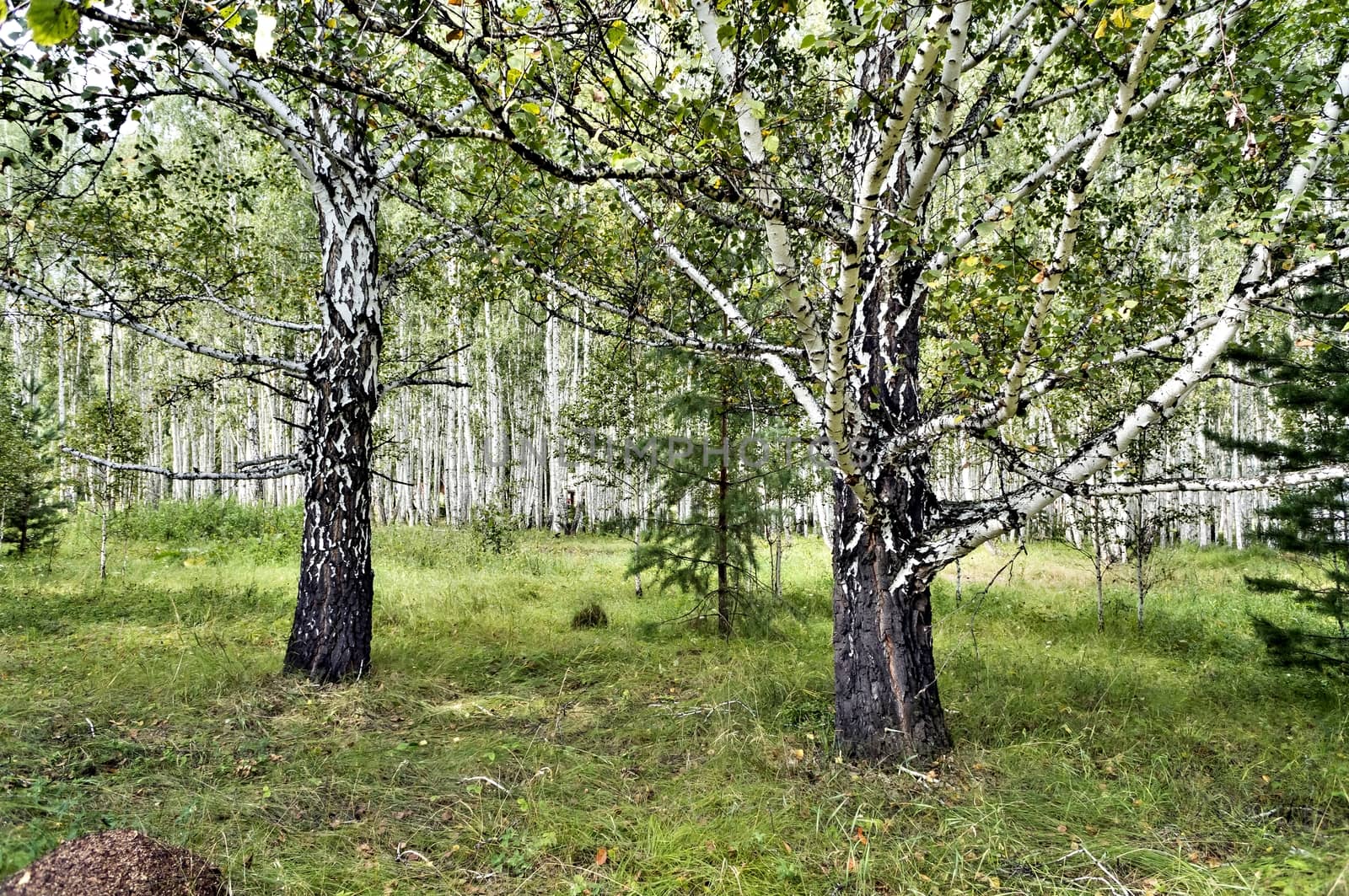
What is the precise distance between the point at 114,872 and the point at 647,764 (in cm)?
253

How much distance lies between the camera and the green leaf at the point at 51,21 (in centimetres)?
114

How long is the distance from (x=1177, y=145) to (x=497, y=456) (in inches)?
725

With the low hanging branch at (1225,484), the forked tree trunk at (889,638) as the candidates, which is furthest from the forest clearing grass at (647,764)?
the low hanging branch at (1225,484)

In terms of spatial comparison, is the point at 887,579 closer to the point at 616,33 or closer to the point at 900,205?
the point at 900,205

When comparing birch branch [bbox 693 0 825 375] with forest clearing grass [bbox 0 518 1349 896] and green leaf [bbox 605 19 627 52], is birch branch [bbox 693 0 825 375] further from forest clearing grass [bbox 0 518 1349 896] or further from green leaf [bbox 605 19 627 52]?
forest clearing grass [bbox 0 518 1349 896]

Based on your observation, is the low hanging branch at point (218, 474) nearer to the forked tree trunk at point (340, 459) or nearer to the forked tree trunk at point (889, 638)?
the forked tree trunk at point (340, 459)

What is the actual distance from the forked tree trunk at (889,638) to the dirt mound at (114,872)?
3.24 metres

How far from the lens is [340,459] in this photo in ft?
17.7

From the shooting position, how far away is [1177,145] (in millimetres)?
4215

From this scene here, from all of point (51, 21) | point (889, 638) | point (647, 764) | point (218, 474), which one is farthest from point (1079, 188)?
point (218, 474)

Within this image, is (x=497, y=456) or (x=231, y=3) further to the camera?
(x=497, y=456)

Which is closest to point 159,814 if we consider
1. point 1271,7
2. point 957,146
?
point 957,146

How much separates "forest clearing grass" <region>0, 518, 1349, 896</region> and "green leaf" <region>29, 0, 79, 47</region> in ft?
9.82

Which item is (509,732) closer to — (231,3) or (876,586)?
(876,586)
